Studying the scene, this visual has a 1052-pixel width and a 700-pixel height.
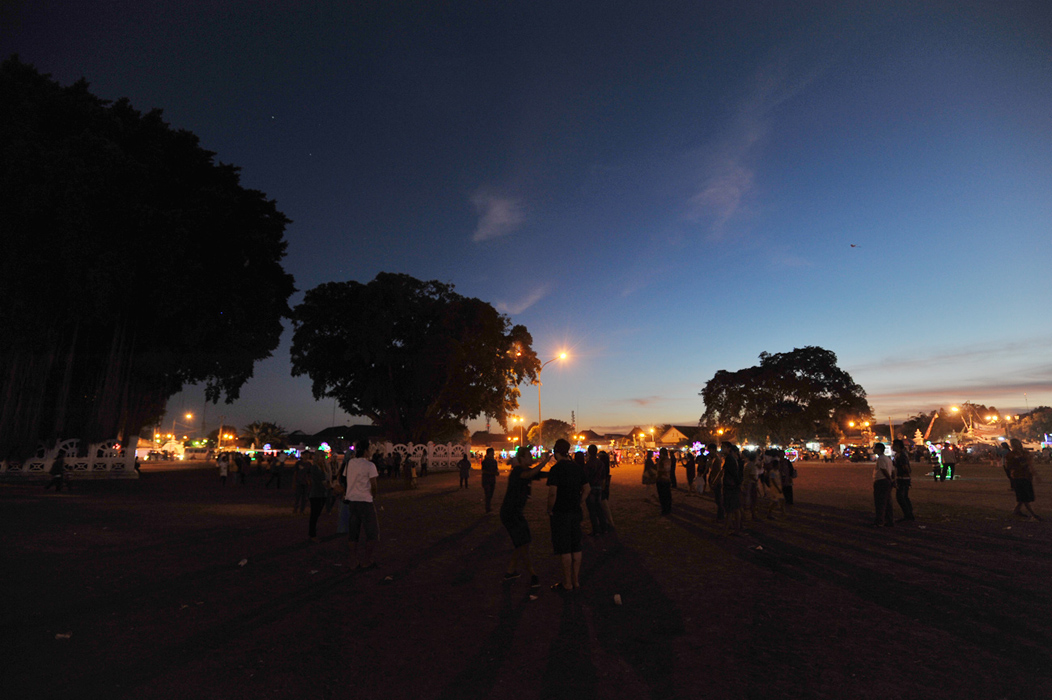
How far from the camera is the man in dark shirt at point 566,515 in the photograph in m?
6.51

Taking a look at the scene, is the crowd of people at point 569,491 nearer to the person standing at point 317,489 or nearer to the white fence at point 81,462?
the person standing at point 317,489

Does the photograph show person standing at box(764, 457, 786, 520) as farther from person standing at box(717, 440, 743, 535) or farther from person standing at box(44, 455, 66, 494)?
person standing at box(44, 455, 66, 494)

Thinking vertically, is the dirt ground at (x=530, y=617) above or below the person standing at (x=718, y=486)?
below

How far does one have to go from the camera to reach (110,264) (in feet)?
92.0

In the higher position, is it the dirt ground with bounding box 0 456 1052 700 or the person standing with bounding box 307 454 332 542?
the person standing with bounding box 307 454 332 542

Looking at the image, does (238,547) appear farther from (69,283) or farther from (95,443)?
(95,443)

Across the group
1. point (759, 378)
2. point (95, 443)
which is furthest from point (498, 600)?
point (759, 378)

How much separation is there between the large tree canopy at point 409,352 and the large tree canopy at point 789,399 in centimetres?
3518

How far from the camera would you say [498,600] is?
6215mm

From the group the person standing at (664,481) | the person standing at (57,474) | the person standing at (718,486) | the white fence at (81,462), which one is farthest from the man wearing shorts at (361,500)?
the white fence at (81,462)

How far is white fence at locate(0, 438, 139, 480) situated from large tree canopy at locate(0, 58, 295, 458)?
2.56 ft

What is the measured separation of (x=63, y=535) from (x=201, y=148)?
31.3 m

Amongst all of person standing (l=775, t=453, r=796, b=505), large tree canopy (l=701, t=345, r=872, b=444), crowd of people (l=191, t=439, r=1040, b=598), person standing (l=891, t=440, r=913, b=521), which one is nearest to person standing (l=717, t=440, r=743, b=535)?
crowd of people (l=191, t=439, r=1040, b=598)

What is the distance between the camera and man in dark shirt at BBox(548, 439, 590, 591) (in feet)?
21.4
